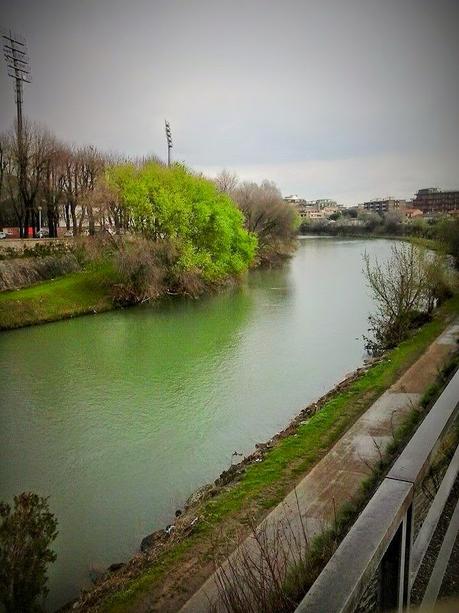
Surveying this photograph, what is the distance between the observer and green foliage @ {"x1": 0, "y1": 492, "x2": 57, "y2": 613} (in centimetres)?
434

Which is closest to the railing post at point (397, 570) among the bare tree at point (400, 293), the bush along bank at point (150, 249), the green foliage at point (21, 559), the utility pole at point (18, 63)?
the green foliage at point (21, 559)

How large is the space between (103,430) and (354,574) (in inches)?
378

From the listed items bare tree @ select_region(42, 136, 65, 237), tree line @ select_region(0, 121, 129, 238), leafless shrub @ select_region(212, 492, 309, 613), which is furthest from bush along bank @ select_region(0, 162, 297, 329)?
leafless shrub @ select_region(212, 492, 309, 613)

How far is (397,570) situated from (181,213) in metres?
27.0

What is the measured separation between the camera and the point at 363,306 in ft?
73.3

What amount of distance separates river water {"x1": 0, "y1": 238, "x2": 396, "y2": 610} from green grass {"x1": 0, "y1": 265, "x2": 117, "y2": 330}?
87cm

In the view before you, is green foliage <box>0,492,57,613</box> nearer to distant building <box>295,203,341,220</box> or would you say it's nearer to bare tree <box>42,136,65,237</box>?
bare tree <box>42,136,65,237</box>

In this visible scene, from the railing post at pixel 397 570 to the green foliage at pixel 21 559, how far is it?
406cm

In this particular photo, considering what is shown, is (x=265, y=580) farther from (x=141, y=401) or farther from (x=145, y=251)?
(x=145, y=251)

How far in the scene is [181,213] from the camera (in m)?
27.5

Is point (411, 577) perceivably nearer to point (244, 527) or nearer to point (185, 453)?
point (244, 527)

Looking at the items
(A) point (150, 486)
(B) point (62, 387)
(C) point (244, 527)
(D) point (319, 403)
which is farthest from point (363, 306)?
(C) point (244, 527)

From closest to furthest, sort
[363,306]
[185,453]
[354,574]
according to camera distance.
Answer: [354,574], [185,453], [363,306]

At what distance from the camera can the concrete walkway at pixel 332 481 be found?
4422 mm
